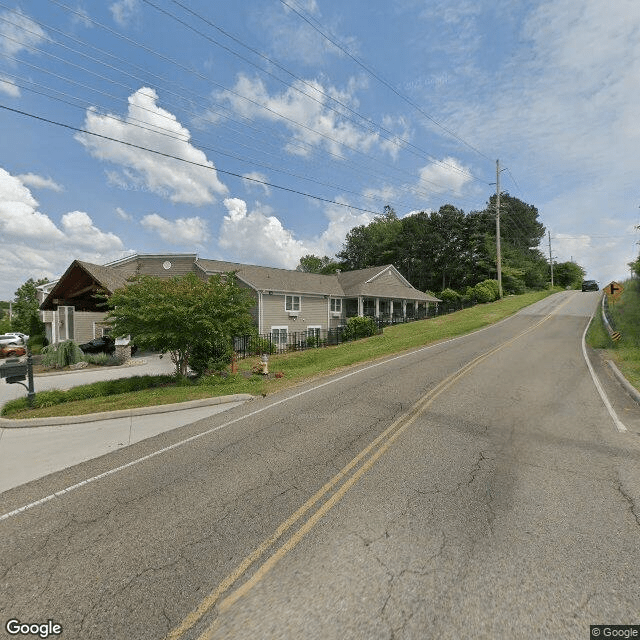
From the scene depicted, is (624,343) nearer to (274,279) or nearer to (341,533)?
(341,533)

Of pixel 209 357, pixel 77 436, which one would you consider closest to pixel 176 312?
pixel 209 357

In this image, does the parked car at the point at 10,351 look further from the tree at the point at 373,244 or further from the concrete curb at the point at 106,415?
the tree at the point at 373,244

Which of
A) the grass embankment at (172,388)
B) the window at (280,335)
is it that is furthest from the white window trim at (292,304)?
the grass embankment at (172,388)

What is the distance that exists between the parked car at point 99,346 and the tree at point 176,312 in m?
11.3

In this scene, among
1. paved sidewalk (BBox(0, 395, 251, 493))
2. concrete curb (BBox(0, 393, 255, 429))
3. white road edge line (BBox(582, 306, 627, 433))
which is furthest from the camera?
concrete curb (BBox(0, 393, 255, 429))

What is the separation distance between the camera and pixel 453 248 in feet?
201

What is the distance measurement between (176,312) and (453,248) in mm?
58891

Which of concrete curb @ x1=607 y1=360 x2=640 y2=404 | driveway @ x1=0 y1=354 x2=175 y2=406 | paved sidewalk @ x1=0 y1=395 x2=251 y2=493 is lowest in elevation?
driveway @ x1=0 y1=354 x2=175 y2=406

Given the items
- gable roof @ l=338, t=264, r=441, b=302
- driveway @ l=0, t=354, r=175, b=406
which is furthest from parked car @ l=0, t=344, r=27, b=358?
gable roof @ l=338, t=264, r=441, b=302

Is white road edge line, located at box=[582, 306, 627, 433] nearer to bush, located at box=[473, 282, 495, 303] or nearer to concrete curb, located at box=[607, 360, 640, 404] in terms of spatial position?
concrete curb, located at box=[607, 360, 640, 404]

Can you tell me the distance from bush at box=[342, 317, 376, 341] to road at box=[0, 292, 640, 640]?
17462mm

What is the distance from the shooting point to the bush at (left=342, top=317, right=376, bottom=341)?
990 inches

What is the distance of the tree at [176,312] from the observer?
38.7 feet

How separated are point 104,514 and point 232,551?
1963 mm
